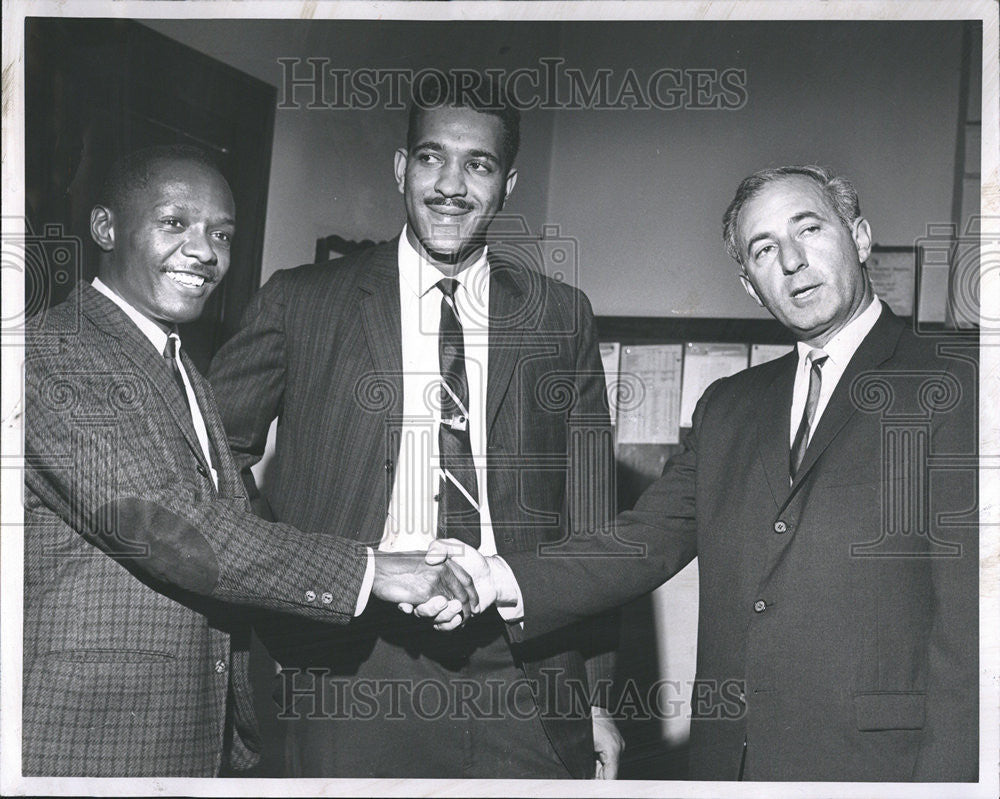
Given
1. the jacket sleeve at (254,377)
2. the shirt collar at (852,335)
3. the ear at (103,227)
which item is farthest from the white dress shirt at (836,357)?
the ear at (103,227)

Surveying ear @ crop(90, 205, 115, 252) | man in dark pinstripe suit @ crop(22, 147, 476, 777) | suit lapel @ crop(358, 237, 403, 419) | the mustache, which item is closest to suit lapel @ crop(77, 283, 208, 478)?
man in dark pinstripe suit @ crop(22, 147, 476, 777)

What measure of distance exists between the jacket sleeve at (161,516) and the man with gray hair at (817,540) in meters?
0.25

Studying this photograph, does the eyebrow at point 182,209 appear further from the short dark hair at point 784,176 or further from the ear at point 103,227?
the short dark hair at point 784,176

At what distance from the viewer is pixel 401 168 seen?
7.68 ft

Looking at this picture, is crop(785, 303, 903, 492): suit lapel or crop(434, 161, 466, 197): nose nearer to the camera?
crop(785, 303, 903, 492): suit lapel

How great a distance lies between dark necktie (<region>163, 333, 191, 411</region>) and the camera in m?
2.30

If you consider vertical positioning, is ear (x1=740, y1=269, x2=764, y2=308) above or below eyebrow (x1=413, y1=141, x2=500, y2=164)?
below

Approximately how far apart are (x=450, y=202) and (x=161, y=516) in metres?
0.89

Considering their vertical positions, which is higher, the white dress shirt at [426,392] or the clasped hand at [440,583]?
the white dress shirt at [426,392]

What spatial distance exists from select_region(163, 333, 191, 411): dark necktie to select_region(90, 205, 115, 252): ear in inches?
9.2

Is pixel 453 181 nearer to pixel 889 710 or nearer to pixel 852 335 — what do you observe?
pixel 852 335

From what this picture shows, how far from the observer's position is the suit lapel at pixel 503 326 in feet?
7.66

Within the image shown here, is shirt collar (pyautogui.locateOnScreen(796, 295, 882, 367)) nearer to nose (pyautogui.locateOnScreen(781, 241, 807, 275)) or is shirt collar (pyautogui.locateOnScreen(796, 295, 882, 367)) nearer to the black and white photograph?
the black and white photograph

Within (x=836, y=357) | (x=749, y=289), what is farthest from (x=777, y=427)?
(x=749, y=289)
